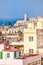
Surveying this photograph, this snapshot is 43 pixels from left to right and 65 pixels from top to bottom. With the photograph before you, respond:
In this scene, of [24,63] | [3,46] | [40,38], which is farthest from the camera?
[40,38]

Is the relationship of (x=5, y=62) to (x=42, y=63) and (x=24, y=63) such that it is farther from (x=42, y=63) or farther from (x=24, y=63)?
(x=42, y=63)

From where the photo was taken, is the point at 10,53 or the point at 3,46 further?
the point at 3,46

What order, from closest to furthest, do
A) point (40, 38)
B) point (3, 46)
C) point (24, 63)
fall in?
point (24, 63) < point (3, 46) < point (40, 38)

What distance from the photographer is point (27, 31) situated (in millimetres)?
13281

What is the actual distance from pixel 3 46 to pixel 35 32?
180cm

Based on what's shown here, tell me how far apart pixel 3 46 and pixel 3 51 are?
89 cm

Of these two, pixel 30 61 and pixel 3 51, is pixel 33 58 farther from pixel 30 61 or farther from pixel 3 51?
pixel 3 51

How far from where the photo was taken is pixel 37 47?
13.2 meters

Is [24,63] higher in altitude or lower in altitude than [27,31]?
lower

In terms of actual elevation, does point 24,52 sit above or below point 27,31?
below

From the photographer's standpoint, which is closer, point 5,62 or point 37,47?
point 5,62

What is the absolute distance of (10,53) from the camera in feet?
35.3

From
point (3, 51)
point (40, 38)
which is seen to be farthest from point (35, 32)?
point (3, 51)

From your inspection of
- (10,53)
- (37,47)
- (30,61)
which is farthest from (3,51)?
(37,47)
